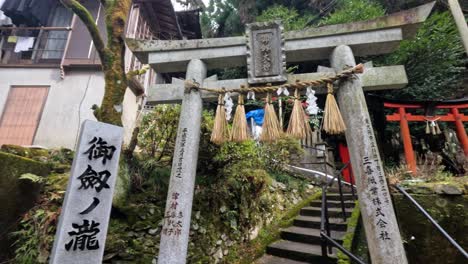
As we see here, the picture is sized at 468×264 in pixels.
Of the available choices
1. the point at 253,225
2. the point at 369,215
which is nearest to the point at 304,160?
the point at 253,225

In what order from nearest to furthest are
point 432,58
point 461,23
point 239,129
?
point 239,129, point 461,23, point 432,58

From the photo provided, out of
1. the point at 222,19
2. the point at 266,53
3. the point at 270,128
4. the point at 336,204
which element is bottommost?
the point at 336,204

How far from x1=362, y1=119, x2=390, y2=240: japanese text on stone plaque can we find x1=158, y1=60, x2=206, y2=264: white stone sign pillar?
2324 mm

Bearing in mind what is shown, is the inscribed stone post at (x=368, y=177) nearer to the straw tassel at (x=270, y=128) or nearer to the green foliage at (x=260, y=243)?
the straw tassel at (x=270, y=128)

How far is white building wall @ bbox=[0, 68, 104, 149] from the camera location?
25.6 ft

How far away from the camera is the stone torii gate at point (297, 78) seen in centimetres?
293

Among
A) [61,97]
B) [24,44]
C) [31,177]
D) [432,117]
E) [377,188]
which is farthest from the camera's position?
[24,44]

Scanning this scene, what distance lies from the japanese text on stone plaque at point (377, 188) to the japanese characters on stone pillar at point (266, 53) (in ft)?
5.28

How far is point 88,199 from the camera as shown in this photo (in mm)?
2357

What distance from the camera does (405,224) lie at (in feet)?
13.3

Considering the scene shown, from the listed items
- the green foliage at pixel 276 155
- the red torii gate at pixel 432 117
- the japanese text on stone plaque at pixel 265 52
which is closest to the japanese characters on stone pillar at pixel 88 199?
the japanese text on stone plaque at pixel 265 52

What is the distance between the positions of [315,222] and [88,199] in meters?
4.58

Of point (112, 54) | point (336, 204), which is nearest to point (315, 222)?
point (336, 204)

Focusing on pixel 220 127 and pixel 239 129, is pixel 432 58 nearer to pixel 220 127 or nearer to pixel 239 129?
pixel 239 129
